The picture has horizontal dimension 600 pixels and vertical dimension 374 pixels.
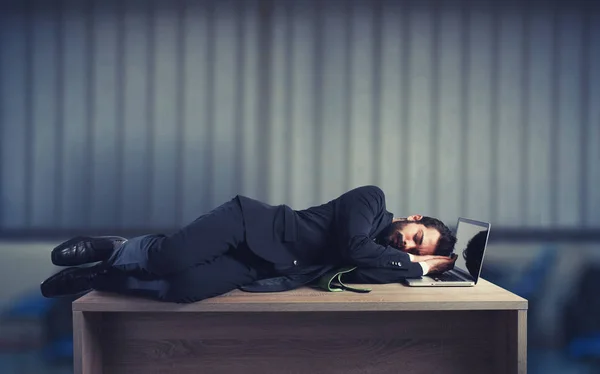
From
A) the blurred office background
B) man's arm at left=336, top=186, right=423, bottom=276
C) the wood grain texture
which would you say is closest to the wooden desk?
the wood grain texture

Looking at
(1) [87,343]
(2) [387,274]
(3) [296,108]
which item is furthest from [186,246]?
(3) [296,108]

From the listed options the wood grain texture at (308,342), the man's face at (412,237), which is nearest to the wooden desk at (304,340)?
the wood grain texture at (308,342)

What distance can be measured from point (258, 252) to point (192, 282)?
0.27m

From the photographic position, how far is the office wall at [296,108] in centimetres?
281

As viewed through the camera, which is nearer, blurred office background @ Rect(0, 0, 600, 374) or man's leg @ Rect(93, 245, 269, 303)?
man's leg @ Rect(93, 245, 269, 303)

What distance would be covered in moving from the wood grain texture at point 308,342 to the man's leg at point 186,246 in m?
0.19

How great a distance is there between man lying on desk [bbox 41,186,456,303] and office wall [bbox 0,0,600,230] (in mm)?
705

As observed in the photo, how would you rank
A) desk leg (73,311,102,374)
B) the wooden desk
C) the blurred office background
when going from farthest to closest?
the blurred office background → the wooden desk → desk leg (73,311,102,374)

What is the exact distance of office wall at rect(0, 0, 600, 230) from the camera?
2.81 metres

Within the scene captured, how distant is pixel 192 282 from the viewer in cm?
177

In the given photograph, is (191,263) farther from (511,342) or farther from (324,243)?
(511,342)

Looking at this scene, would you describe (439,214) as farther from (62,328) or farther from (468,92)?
(62,328)

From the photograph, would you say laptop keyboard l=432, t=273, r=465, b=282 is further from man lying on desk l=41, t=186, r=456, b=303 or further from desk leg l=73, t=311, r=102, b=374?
desk leg l=73, t=311, r=102, b=374

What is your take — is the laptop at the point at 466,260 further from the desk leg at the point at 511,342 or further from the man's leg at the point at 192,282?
the man's leg at the point at 192,282
